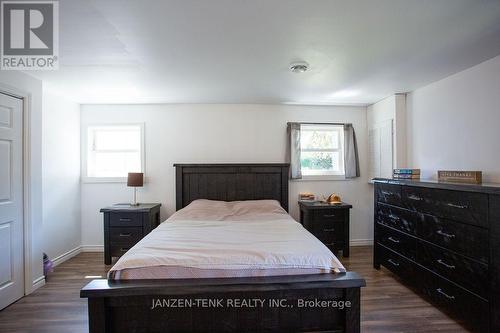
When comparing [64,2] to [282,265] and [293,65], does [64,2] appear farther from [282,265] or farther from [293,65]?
[282,265]

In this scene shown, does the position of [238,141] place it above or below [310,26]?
below

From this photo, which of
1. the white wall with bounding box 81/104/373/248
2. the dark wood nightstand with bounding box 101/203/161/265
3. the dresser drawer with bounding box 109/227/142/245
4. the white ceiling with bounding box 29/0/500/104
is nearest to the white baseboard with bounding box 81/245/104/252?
the white wall with bounding box 81/104/373/248

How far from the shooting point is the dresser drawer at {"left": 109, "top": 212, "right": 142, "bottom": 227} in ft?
11.0

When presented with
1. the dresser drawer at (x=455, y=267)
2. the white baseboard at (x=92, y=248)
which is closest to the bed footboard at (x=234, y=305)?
the dresser drawer at (x=455, y=267)

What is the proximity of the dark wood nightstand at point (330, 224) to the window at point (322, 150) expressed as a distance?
2.28 ft

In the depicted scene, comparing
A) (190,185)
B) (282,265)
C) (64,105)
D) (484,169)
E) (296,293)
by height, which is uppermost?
(64,105)

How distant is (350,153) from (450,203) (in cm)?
197

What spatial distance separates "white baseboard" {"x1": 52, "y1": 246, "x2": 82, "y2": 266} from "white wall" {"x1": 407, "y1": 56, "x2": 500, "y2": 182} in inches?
198

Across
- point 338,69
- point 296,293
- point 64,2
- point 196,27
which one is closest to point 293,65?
point 338,69

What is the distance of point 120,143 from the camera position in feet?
13.0

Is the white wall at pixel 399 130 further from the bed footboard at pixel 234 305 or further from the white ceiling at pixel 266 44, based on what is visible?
the bed footboard at pixel 234 305

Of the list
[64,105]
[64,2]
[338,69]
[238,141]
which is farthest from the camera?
[238,141]

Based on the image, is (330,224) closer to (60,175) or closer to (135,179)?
(135,179)

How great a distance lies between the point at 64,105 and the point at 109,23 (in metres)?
2.51
